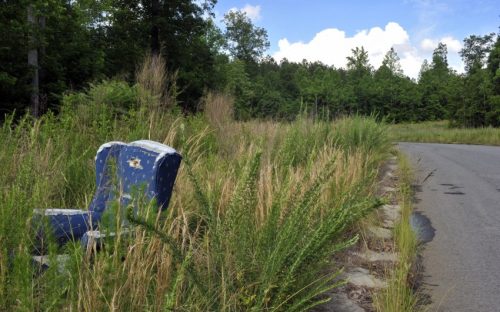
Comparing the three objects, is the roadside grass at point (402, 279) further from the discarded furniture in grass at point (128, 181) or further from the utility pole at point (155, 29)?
the utility pole at point (155, 29)

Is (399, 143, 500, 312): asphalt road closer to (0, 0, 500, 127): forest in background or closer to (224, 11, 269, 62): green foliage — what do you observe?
(0, 0, 500, 127): forest in background

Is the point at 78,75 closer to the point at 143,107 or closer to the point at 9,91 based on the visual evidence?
the point at 9,91

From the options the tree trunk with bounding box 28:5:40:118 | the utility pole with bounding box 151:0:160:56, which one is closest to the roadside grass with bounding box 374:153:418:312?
the tree trunk with bounding box 28:5:40:118

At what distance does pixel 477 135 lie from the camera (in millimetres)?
27672

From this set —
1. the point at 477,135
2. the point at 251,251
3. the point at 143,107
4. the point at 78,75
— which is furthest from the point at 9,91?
the point at 477,135

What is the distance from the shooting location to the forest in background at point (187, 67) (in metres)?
14.8

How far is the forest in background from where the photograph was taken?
14.8m

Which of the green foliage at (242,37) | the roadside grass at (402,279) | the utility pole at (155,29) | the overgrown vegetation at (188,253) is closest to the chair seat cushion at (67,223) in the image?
the overgrown vegetation at (188,253)

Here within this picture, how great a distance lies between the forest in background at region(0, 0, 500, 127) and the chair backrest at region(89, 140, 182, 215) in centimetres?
482

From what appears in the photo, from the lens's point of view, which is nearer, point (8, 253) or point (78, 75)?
point (8, 253)

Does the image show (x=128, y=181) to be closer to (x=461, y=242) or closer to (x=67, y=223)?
(x=67, y=223)

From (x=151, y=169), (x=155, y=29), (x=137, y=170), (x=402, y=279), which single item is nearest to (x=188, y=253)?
(x=151, y=169)

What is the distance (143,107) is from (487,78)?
52.1 meters

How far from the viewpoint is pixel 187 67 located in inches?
1363
